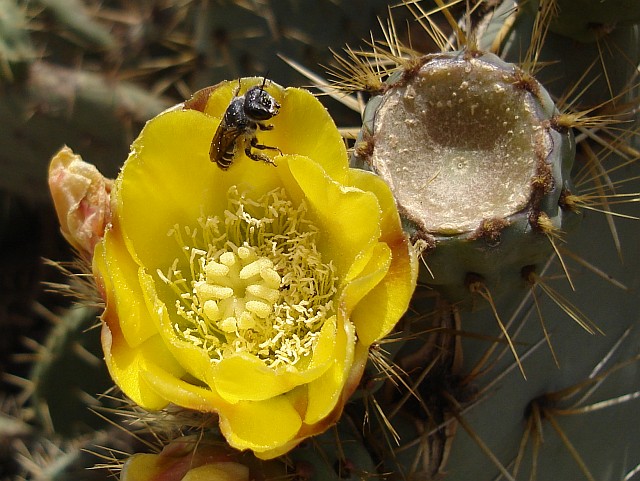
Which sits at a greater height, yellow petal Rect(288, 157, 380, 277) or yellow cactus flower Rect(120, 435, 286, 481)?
yellow petal Rect(288, 157, 380, 277)

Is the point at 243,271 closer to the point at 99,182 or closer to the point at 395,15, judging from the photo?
the point at 99,182

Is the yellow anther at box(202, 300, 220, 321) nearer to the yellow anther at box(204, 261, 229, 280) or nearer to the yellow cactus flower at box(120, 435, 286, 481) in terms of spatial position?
the yellow anther at box(204, 261, 229, 280)

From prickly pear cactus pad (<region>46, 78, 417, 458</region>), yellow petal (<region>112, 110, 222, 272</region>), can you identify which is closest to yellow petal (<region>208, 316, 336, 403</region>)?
prickly pear cactus pad (<region>46, 78, 417, 458</region>)

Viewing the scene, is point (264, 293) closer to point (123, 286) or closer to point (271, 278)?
point (271, 278)

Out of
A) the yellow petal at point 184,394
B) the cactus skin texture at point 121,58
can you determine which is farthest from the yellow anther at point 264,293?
the cactus skin texture at point 121,58

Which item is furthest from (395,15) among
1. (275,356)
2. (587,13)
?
(275,356)

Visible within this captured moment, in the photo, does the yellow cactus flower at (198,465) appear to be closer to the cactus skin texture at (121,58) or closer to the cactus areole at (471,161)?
the cactus areole at (471,161)

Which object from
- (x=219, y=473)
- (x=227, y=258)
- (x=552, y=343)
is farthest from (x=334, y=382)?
(x=552, y=343)
